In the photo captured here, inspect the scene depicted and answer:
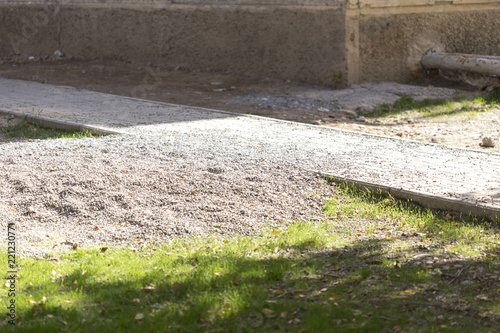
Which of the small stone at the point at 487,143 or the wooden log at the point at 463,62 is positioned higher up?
the wooden log at the point at 463,62

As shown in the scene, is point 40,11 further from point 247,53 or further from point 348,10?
point 348,10

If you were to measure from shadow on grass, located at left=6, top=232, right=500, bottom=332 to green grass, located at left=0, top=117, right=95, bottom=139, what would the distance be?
391 cm

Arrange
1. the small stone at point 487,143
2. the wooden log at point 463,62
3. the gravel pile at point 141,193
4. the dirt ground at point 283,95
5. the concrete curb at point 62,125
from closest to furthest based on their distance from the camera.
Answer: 1. the gravel pile at point 141,193
2. the small stone at point 487,143
3. the concrete curb at point 62,125
4. the dirt ground at point 283,95
5. the wooden log at point 463,62

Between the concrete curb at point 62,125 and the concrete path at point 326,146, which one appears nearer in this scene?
the concrete path at point 326,146

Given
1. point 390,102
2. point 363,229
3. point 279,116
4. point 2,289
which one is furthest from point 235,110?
point 2,289

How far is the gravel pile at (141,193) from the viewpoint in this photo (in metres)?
5.05

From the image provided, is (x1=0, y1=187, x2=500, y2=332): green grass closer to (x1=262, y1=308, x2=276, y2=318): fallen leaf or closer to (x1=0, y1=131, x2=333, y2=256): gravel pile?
(x1=262, y1=308, x2=276, y2=318): fallen leaf

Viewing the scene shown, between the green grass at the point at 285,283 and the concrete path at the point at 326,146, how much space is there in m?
0.57

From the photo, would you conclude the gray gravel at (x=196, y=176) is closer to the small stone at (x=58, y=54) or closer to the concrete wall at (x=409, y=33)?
the concrete wall at (x=409, y=33)

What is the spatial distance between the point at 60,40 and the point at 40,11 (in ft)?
A: 3.80

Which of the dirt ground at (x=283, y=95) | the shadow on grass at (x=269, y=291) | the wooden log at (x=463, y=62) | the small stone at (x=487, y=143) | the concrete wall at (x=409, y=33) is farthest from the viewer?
the concrete wall at (x=409, y=33)

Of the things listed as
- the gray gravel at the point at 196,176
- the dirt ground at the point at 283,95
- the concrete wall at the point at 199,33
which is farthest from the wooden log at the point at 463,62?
the gray gravel at the point at 196,176

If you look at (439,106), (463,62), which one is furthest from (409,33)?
(439,106)

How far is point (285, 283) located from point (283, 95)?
7.65m
